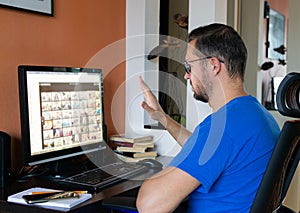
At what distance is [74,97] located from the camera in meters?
1.90

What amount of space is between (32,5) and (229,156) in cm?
117

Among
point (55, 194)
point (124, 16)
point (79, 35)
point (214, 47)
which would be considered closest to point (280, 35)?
point (124, 16)

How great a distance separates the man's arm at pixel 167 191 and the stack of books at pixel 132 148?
88 centimetres

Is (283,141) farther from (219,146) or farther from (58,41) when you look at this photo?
(58,41)

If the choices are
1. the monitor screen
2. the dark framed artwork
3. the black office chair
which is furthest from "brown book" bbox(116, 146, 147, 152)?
the dark framed artwork

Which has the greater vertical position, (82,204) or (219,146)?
(219,146)

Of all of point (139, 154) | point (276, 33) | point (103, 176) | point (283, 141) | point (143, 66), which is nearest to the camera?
point (283, 141)

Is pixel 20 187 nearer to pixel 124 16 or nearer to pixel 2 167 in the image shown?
pixel 2 167

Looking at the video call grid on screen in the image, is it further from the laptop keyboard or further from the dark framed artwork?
the dark framed artwork

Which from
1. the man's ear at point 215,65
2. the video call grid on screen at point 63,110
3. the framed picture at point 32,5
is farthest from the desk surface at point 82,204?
the framed picture at point 32,5

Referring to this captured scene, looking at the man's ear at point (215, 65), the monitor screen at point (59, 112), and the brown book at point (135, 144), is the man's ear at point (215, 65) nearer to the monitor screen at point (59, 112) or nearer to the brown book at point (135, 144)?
the monitor screen at point (59, 112)

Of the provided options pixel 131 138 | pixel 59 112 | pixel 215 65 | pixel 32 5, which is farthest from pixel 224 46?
pixel 131 138

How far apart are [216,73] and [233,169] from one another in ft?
1.08

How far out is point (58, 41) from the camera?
2.02 metres
